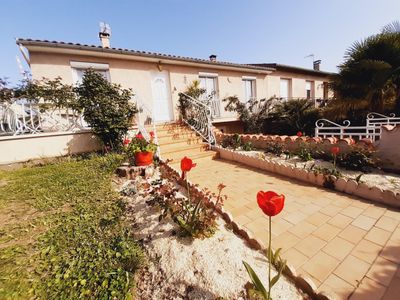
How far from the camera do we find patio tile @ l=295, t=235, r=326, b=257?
2.11 m

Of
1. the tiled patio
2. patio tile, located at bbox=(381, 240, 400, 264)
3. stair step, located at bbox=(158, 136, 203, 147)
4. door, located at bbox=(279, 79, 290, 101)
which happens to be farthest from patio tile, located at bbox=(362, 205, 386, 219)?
door, located at bbox=(279, 79, 290, 101)

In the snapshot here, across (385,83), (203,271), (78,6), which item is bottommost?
(203,271)

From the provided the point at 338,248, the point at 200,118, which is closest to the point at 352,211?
the point at 338,248

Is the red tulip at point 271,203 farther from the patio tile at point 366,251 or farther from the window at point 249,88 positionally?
the window at point 249,88

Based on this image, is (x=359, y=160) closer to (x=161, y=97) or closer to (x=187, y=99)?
(x=187, y=99)

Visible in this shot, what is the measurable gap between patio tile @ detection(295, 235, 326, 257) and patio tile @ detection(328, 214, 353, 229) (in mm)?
494

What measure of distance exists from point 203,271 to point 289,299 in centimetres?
75

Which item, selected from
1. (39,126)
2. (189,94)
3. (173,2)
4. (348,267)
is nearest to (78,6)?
(173,2)

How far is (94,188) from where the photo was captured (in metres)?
3.41

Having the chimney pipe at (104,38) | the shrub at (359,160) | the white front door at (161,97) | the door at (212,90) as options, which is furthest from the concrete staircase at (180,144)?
the chimney pipe at (104,38)

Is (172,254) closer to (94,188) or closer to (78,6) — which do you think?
(94,188)

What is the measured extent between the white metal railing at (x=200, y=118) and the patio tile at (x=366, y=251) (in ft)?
17.4

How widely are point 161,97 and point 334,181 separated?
23.7ft

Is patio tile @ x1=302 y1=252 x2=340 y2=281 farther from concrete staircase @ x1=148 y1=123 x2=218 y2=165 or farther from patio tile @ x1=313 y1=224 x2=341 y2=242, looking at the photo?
concrete staircase @ x1=148 y1=123 x2=218 y2=165
